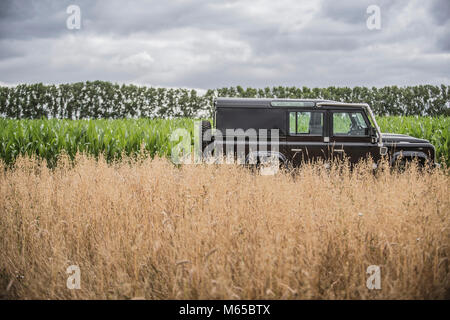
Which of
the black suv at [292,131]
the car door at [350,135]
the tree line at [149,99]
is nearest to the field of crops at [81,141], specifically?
the black suv at [292,131]

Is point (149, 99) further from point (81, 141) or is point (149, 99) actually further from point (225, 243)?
point (225, 243)

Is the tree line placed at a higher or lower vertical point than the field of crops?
higher

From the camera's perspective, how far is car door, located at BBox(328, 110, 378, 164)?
28.0ft

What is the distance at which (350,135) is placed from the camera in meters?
8.57

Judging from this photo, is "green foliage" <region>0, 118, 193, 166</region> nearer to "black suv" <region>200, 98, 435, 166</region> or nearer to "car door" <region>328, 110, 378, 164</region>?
"black suv" <region>200, 98, 435, 166</region>

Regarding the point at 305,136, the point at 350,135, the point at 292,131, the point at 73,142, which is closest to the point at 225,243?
the point at 292,131

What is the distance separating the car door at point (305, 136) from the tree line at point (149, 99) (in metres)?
22.0

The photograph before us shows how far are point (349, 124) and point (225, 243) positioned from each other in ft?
17.9

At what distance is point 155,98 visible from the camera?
108 feet

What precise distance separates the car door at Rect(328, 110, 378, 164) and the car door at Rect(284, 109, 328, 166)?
0.23 meters

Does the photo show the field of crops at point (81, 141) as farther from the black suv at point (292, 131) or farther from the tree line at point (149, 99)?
the tree line at point (149, 99)

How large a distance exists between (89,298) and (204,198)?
2.28m

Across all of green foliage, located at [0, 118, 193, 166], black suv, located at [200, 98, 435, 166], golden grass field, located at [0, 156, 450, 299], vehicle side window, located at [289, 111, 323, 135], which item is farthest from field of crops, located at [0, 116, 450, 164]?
golden grass field, located at [0, 156, 450, 299]
